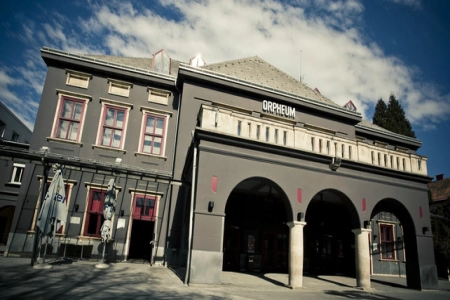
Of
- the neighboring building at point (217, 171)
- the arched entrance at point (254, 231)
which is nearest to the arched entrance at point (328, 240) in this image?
the neighboring building at point (217, 171)

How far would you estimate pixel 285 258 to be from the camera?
54.5 ft

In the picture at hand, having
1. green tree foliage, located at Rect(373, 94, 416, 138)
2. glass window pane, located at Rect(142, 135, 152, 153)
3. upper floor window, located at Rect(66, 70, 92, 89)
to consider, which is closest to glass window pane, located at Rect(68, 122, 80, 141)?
upper floor window, located at Rect(66, 70, 92, 89)

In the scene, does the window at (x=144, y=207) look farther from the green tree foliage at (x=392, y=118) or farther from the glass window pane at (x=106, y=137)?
the green tree foliage at (x=392, y=118)

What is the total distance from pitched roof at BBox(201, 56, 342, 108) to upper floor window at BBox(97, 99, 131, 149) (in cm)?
512

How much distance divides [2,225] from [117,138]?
51.8 feet

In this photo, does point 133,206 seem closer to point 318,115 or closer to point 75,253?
point 75,253

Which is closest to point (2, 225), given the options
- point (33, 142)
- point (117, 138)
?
point (33, 142)

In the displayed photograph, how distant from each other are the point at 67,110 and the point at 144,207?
6.53 m

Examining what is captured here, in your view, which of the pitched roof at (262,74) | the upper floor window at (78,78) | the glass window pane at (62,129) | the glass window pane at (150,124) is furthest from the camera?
the pitched roof at (262,74)

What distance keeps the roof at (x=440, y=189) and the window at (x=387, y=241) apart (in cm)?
1488

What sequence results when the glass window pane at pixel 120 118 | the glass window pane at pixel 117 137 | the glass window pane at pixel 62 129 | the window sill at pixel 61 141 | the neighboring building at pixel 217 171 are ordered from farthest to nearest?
the glass window pane at pixel 120 118 < the glass window pane at pixel 117 137 < the glass window pane at pixel 62 129 < the window sill at pixel 61 141 < the neighboring building at pixel 217 171

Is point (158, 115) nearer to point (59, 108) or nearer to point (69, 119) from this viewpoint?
point (69, 119)

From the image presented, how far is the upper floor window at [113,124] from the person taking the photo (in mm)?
15969

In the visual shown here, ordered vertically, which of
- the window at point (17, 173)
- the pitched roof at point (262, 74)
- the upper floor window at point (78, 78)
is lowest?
the window at point (17, 173)
